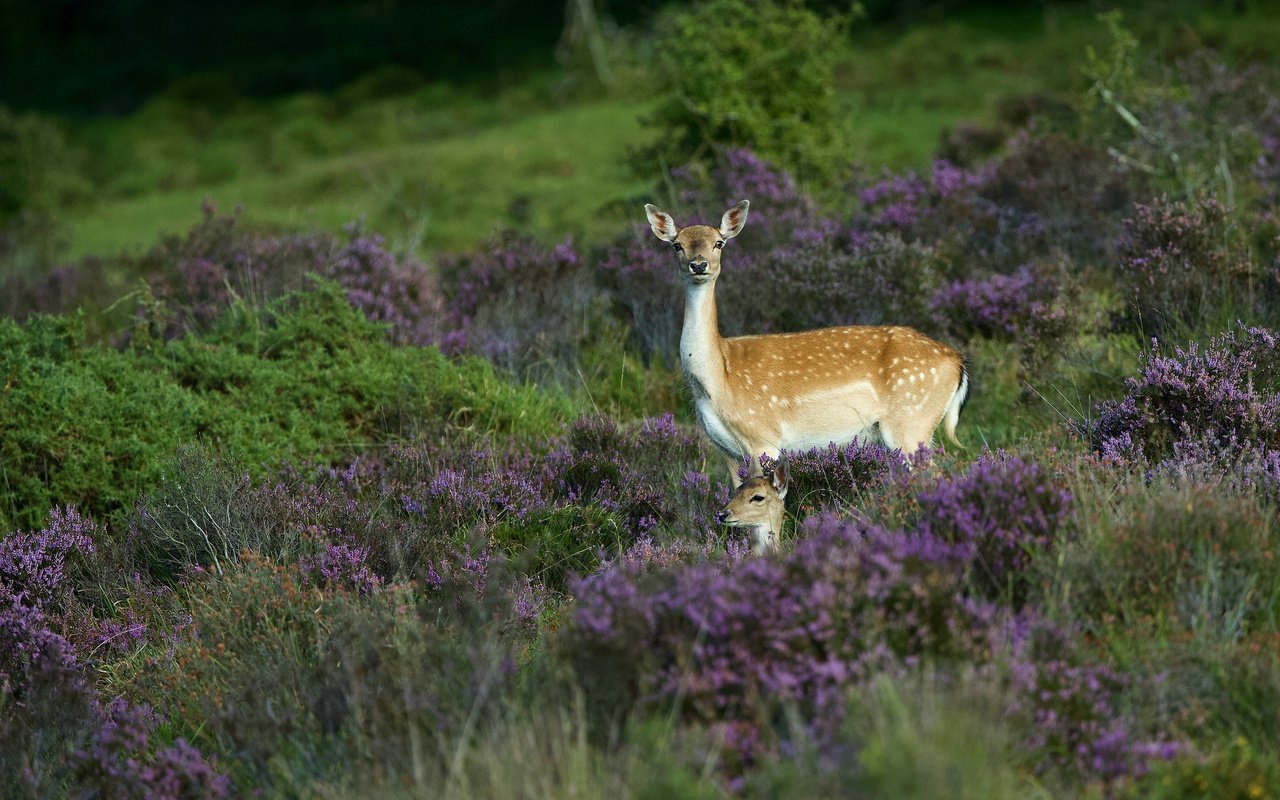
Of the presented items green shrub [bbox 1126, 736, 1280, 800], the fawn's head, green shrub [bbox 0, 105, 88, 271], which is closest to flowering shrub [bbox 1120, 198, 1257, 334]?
the fawn's head

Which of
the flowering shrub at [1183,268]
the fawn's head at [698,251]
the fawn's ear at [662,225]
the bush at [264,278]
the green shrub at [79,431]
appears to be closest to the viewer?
the fawn's head at [698,251]

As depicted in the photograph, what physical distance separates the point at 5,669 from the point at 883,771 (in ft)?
14.2

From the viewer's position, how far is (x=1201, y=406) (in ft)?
21.7

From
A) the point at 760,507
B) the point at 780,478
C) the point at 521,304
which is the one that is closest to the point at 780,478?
the point at 780,478

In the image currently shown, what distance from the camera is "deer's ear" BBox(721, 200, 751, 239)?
7.87 m

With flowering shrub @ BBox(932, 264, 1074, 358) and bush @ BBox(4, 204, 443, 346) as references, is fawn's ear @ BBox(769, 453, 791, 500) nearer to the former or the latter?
flowering shrub @ BBox(932, 264, 1074, 358)

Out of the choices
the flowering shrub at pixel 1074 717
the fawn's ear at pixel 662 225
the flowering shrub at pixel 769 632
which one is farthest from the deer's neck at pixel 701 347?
the flowering shrub at pixel 1074 717

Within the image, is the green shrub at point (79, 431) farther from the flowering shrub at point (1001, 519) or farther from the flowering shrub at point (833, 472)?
the flowering shrub at point (1001, 519)

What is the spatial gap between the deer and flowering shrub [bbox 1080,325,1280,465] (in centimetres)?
149

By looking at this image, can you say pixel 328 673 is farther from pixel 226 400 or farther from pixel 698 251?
pixel 226 400

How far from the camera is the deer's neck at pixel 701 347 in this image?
738 cm

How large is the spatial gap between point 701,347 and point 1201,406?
2.50 meters

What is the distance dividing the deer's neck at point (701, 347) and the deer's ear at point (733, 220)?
0.60 metres

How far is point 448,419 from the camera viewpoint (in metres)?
8.84
